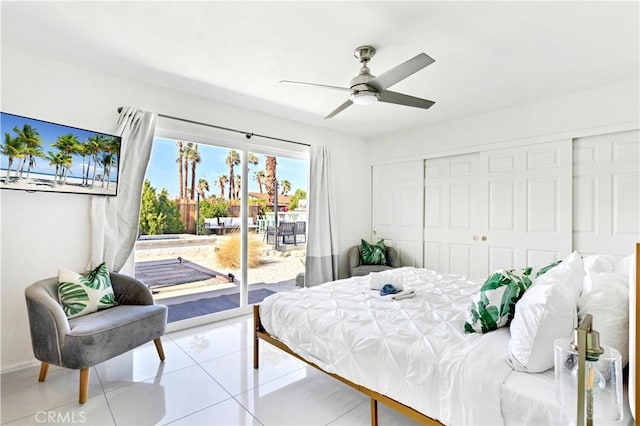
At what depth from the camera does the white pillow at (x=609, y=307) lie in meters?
1.29

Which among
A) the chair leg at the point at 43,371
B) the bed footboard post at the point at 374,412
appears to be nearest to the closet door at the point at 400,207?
the bed footboard post at the point at 374,412

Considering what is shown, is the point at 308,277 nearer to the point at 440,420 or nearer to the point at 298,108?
the point at 298,108

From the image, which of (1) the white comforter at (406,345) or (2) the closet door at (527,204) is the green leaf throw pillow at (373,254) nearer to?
(2) the closet door at (527,204)

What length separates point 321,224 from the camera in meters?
4.60

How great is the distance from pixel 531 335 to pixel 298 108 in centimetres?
336

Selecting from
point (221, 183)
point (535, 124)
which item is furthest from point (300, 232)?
point (535, 124)

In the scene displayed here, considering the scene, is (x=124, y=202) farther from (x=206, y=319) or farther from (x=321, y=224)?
(x=321, y=224)

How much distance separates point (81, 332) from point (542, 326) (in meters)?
2.67

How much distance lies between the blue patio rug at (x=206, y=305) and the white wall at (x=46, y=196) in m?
1.08

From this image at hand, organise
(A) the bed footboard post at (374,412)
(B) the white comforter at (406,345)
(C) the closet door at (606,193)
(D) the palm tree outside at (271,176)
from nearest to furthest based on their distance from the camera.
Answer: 1. (B) the white comforter at (406,345)
2. (A) the bed footboard post at (374,412)
3. (C) the closet door at (606,193)
4. (D) the palm tree outside at (271,176)

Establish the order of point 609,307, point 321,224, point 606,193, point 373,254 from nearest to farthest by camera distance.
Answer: point 609,307
point 606,193
point 321,224
point 373,254

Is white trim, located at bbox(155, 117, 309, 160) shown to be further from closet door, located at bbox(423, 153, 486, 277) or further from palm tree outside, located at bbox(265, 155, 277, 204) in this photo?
closet door, located at bbox(423, 153, 486, 277)

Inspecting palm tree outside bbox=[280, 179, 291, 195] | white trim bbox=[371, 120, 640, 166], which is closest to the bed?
white trim bbox=[371, 120, 640, 166]

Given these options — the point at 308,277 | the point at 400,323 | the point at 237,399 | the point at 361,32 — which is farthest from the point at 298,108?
the point at 237,399
